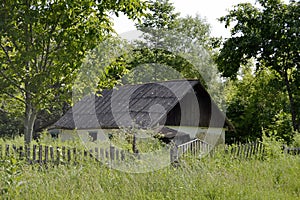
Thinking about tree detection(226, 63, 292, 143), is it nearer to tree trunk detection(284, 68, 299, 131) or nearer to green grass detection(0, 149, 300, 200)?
tree trunk detection(284, 68, 299, 131)

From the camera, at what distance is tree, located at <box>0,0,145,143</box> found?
8586 millimetres

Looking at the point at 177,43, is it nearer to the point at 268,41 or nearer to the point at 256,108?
the point at 256,108

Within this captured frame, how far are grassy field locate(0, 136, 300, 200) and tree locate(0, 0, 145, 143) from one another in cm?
248

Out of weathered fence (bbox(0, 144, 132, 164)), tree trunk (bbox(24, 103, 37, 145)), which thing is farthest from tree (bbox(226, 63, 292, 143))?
weathered fence (bbox(0, 144, 132, 164))

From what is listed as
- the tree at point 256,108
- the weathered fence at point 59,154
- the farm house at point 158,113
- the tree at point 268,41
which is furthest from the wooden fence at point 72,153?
the tree at point 256,108

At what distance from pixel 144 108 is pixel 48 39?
10.6 m

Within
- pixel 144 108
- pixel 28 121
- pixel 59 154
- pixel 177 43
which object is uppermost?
pixel 177 43

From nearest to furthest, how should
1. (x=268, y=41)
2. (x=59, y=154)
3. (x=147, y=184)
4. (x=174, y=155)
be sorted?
(x=147, y=184) < (x=174, y=155) < (x=59, y=154) < (x=268, y=41)

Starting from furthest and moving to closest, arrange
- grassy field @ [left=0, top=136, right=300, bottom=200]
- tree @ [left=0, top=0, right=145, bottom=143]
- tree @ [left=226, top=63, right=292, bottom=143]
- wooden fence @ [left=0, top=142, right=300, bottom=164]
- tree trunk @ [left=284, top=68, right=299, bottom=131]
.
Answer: tree @ [left=226, top=63, right=292, bottom=143]
tree trunk @ [left=284, top=68, right=299, bottom=131]
tree @ [left=0, top=0, right=145, bottom=143]
wooden fence @ [left=0, top=142, right=300, bottom=164]
grassy field @ [left=0, top=136, right=300, bottom=200]

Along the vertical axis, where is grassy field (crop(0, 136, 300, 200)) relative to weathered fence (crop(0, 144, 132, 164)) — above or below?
below

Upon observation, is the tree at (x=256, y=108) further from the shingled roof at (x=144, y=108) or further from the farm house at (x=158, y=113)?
the shingled roof at (x=144, y=108)

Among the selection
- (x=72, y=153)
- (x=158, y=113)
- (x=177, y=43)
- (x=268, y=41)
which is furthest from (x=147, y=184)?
(x=177, y=43)

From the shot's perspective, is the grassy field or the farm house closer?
the grassy field

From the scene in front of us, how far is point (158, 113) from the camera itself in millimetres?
18422
